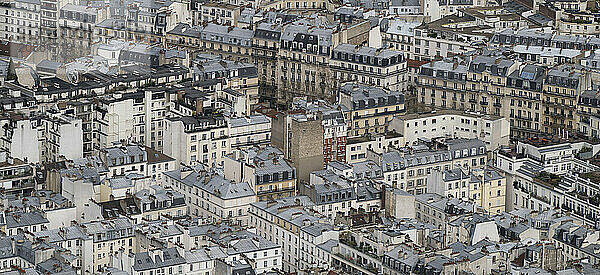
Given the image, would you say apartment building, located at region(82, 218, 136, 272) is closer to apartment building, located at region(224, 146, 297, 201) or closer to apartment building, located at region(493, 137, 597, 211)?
apartment building, located at region(224, 146, 297, 201)

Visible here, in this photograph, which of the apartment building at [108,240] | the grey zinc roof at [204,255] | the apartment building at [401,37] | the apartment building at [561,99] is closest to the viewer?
the grey zinc roof at [204,255]

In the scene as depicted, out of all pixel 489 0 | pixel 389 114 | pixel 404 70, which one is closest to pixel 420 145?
pixel 389 114

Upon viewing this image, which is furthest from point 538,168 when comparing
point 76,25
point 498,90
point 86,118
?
point 76,25

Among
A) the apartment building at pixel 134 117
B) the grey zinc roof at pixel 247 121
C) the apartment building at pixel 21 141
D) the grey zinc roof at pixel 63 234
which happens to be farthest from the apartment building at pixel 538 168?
the apartment building at pixel 21 141

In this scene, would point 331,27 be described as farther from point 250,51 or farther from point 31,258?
point 31,258

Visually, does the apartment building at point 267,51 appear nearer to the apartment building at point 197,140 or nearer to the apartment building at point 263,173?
the apartment building at point 197,140

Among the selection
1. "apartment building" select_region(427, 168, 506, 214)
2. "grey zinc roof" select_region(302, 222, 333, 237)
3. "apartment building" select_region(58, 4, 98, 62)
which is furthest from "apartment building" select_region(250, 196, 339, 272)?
"apartment building" select_region(58, 4, 98, 62)
